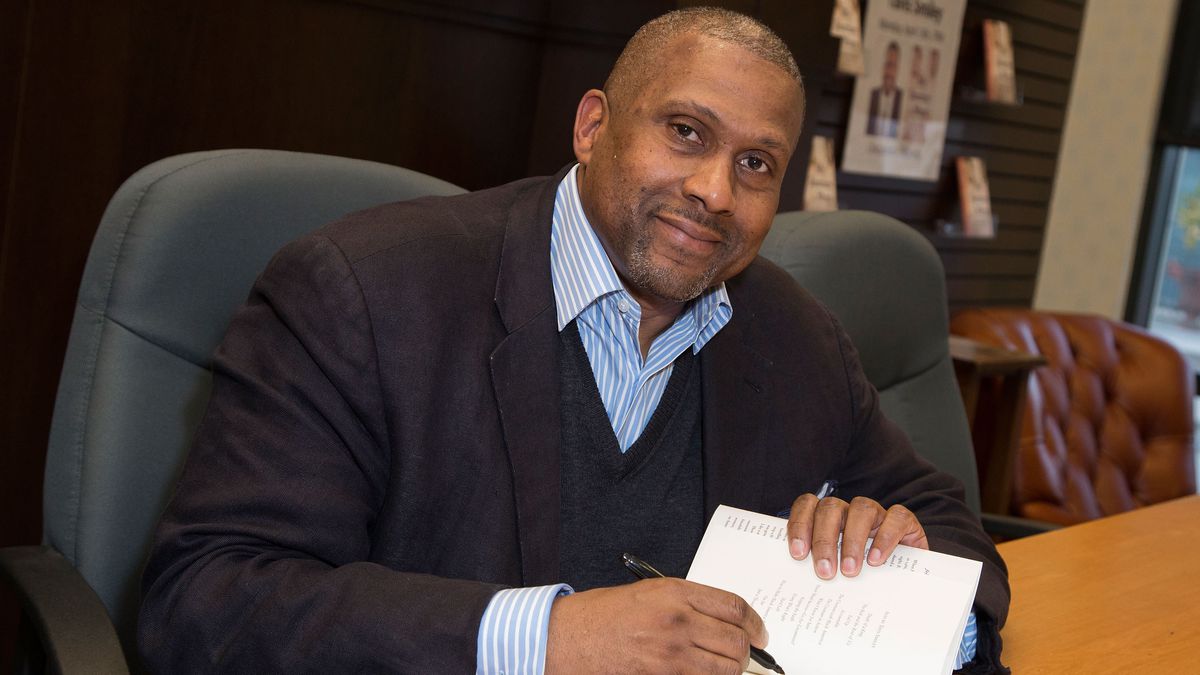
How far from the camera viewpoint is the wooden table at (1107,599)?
4.50ft

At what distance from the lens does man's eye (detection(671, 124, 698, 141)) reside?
1.47 meters

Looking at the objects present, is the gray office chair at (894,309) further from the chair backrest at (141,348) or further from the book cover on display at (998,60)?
the book cover on display at (998,60)

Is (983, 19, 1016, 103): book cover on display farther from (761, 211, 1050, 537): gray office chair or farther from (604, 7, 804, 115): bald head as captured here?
(604, 7, 804, 115): bald head

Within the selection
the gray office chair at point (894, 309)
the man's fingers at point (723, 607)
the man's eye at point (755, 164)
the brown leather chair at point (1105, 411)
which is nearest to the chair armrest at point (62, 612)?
the man's fingers at point (723, 607)

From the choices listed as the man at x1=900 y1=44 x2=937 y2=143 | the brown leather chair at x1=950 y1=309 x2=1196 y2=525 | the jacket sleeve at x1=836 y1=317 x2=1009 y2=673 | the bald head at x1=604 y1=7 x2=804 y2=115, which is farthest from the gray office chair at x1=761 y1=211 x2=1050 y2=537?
the man at x1=900 y1=44 x2=937 y2=143

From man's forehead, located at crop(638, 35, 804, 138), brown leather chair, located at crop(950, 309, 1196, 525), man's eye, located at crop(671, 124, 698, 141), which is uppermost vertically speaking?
man's forehead, located at crop(638, 35, 804, 138)

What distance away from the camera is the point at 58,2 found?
1924 mm

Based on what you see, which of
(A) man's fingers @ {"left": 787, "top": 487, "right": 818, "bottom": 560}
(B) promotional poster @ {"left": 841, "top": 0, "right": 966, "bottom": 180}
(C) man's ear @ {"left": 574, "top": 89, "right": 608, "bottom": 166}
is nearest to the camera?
(A) man's fingers @ {"left": 787, "top": 487, "right": 818, "bottom": 560}

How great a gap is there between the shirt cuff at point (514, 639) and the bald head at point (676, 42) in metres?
0.71

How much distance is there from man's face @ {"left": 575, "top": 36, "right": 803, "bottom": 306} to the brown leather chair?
2.06 metres

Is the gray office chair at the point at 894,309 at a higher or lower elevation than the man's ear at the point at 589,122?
lower

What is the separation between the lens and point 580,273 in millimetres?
1439

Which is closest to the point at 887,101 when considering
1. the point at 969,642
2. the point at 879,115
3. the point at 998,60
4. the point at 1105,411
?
the point at 879,115

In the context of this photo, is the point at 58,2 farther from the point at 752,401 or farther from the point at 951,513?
the point at 951,513
